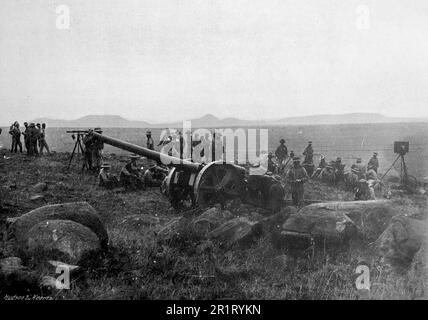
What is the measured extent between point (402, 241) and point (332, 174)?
12585 millimetres

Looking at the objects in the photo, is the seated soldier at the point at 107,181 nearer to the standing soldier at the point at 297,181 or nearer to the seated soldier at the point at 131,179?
the seated soldier at the point at 131,179

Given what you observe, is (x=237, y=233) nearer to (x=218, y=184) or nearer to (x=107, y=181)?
(x=218, y=184)

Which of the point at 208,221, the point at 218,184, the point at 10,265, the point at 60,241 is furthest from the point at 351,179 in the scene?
the point at 10,265

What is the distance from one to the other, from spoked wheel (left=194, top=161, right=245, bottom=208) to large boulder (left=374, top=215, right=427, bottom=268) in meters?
4.32

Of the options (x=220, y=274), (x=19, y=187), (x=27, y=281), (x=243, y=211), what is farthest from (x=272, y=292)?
(x=19, y=187)

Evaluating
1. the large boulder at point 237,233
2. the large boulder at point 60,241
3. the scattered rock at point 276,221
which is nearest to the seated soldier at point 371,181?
the scattered rock at point 276,221

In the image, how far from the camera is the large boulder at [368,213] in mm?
7582

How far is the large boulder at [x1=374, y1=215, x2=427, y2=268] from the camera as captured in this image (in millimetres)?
6488

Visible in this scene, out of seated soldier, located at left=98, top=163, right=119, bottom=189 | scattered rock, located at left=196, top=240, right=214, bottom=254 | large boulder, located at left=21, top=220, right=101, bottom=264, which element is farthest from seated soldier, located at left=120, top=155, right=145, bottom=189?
large boulder, located at left=21, top=220, right=101, bottom=264

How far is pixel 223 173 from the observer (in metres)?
10.5

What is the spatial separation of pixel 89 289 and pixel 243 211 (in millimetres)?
6015

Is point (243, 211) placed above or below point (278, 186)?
below
